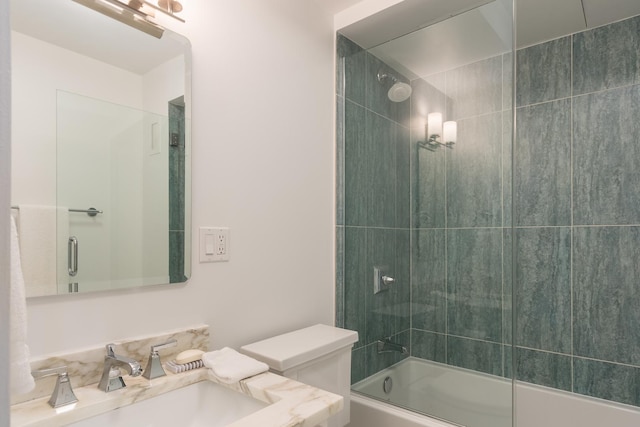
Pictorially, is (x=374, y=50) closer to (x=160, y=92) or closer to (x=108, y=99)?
(x=160, y=92)

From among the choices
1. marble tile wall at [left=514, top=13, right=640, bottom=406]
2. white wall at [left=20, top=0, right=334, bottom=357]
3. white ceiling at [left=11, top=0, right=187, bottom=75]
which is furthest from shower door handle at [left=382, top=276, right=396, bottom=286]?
white ceiling at [left=11, top=0, right=187, bottom=75]

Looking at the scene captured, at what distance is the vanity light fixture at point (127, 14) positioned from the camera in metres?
1.17

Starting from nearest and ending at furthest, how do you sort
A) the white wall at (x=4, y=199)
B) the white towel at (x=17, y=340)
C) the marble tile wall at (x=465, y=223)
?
the white wall at (x=4, y=199) → the white towel at (x=17, y=340) → the marble tile wall at (x=465, y=223)

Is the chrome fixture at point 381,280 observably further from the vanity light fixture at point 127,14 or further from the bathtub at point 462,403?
the vanity light fixture at point 127,14

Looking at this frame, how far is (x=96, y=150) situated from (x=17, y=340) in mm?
730

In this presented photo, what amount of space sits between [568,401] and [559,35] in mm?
2009

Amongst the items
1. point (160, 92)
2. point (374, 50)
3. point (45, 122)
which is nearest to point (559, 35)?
point (374, 50)

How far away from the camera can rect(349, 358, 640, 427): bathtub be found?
1717 millimetres

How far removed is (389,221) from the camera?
2092 millimetres

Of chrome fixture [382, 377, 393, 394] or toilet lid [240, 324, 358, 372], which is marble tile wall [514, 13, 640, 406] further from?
toilet lid [240, 324, 358, 372]

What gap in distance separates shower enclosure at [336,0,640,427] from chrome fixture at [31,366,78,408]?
130 centimetres

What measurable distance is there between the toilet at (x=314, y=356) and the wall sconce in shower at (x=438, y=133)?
0.99 meters

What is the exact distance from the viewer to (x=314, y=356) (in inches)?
58.9

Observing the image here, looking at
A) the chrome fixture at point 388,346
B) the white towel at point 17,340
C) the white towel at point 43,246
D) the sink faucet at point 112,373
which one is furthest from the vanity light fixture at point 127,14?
the chrome fixture at point 388,346
